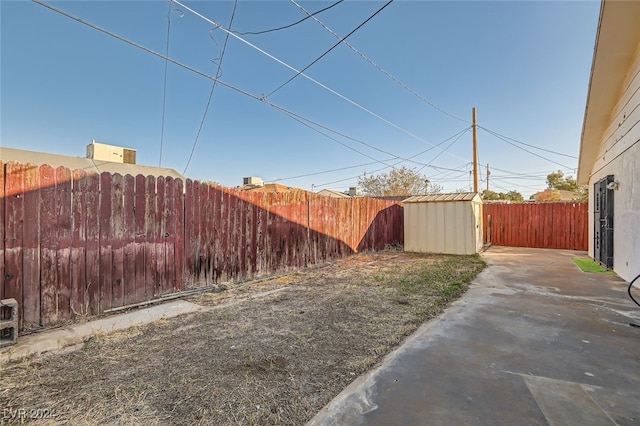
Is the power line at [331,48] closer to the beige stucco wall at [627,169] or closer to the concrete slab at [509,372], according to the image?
the beige stucco wall at [627,169]

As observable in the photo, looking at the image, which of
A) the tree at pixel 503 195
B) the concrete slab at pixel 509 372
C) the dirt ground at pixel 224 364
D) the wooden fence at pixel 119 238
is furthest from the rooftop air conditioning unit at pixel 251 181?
the tree at pixel 503 195

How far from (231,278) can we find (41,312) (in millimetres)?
2638

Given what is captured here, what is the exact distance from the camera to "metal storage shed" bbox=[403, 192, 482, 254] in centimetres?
929

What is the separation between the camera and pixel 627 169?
5.45 m

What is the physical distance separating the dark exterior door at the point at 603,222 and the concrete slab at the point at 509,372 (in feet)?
11.1

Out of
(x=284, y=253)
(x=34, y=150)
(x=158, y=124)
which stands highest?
(x=158, y=124)

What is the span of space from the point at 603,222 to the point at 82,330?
10527 mm

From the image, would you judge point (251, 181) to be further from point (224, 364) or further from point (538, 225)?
point (224, 364)

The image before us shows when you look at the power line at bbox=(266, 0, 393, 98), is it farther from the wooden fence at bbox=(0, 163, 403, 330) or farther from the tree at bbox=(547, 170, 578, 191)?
the tree at bbox=(547, 170, 578, 191)

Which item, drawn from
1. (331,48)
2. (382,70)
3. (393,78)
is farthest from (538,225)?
(331,48)

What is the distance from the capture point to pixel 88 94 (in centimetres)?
803

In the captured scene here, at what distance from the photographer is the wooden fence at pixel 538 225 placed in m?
11.0

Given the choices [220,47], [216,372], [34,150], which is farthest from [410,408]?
[34,150]

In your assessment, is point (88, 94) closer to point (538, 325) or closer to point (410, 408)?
point (410, 408)
